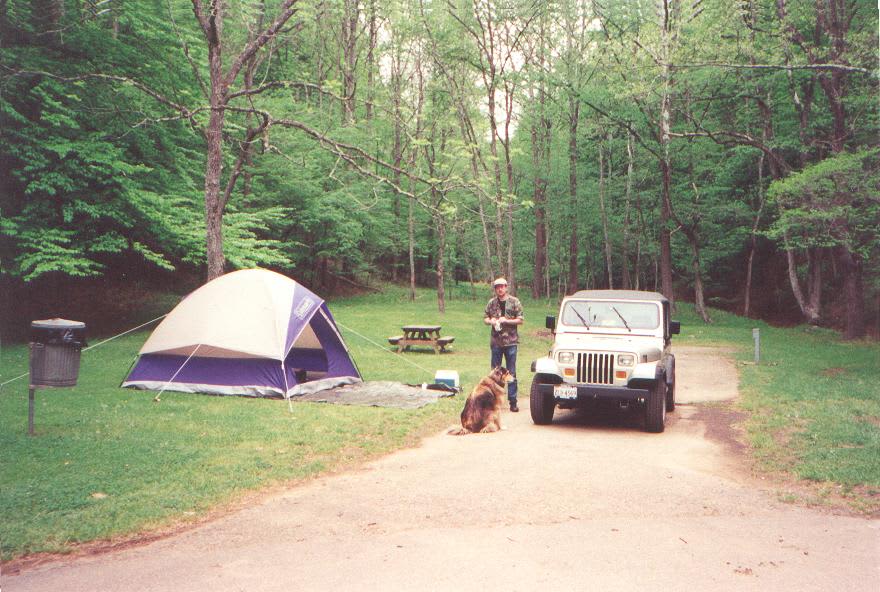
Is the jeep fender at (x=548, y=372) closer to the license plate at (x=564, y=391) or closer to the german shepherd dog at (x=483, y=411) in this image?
the license plate at (x=564, y=391)

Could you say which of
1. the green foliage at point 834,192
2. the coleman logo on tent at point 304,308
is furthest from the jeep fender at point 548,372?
the green foliage at point 834,192

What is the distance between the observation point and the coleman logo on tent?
38.0 ft

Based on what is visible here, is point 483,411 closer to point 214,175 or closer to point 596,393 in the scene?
point 596,393

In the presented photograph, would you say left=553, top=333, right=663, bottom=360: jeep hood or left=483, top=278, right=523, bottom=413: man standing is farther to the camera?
left=483, top=278, right=523, bottom=413: man standing

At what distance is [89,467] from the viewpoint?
660cm

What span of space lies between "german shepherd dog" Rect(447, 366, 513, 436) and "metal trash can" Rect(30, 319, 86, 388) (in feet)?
15.0

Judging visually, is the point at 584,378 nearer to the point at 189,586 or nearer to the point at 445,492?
the point at 445,492

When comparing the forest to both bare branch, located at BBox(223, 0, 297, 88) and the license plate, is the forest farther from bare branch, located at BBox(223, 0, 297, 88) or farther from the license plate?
the license plate

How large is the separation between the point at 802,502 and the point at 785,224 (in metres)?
14.1

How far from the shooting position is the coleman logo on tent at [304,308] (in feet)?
38.0

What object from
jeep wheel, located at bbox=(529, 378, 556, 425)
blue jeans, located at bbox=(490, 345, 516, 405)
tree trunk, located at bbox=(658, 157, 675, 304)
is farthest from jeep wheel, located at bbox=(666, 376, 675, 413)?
tree trunk, located at bbox=(658, 157, 675, 304)

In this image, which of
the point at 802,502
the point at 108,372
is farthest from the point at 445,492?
the point at 108,372

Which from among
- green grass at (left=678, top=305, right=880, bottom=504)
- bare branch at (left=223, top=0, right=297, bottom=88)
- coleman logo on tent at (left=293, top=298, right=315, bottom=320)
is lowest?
green grass at (left=678, top=305, right=880, bottom=504)

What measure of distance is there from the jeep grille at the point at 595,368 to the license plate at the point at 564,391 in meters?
0.23
